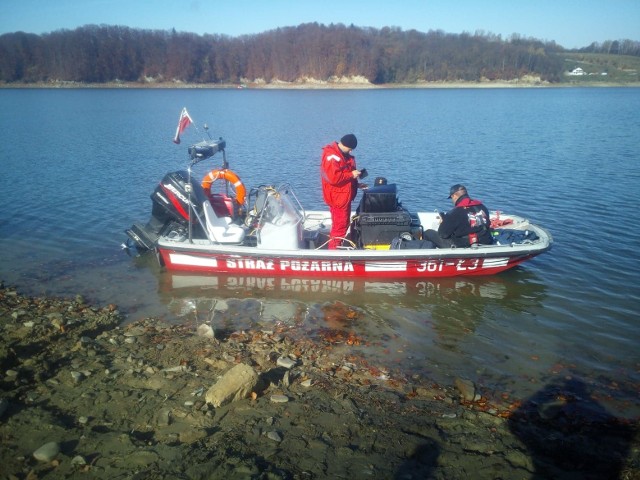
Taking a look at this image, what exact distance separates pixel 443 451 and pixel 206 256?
5.73m

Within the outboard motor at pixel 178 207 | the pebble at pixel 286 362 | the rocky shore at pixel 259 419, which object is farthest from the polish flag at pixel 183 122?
the pebble at pixel 286 362

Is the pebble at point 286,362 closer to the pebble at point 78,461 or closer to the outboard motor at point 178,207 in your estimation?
the pebble at point 78,461

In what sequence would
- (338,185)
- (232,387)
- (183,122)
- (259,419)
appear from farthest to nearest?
(338,185) < (183,122) < (232,387) < (259,419)

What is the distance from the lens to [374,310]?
25.1ft

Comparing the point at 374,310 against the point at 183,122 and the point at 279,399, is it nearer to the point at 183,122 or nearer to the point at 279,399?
the point at 279,399

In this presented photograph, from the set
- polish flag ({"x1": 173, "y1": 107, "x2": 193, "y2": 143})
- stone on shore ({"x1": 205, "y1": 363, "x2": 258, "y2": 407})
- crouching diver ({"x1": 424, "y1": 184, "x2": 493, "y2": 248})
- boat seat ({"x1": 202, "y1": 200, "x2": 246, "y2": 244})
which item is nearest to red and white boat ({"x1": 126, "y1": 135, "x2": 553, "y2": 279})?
boat seat ({"x1": 202, "y1": 200, "x2": 246, "y2": 244})

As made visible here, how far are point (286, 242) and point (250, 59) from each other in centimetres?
10080

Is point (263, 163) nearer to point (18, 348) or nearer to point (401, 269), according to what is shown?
point (401, 269)

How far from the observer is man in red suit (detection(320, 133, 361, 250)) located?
7961 millimetres

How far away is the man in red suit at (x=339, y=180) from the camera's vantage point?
7.96m

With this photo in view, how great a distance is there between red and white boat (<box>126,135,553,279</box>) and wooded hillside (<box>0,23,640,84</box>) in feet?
291

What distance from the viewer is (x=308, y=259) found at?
826 cm

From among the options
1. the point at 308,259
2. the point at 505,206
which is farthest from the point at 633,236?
the point at 308,259

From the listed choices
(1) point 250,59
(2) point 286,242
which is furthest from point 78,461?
(1) point 250,59
